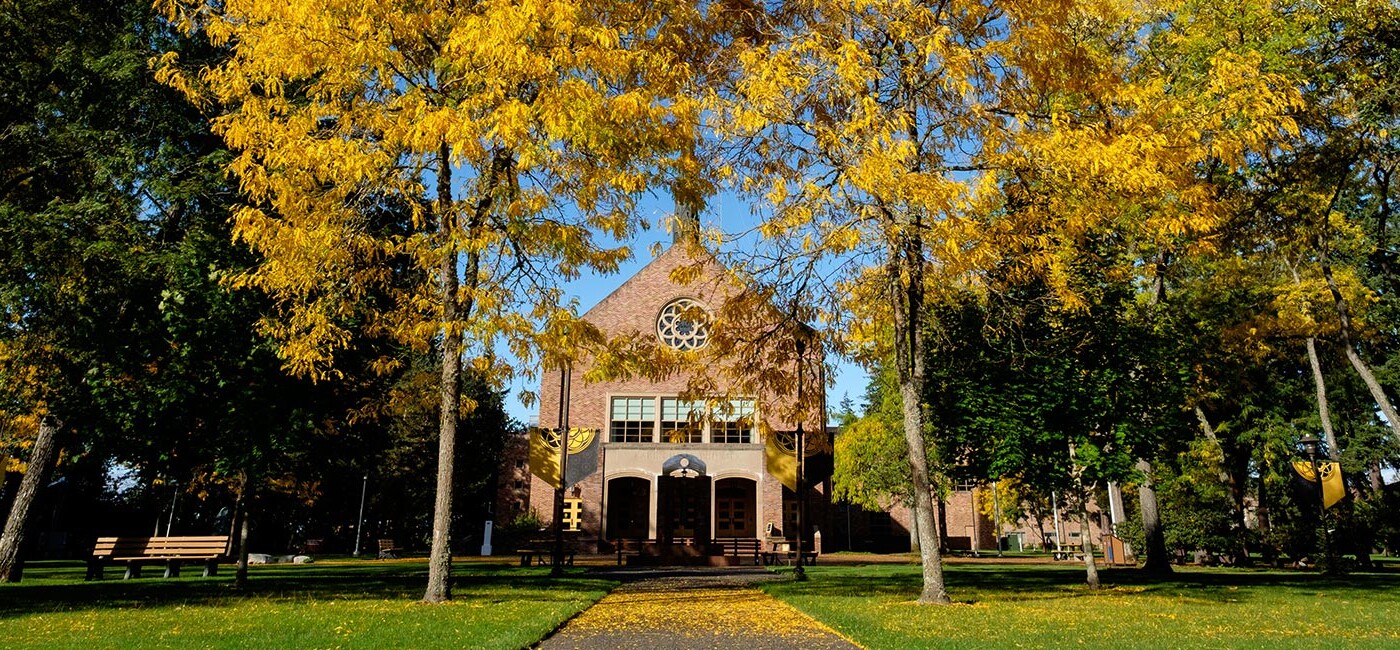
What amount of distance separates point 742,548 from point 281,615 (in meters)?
20.0

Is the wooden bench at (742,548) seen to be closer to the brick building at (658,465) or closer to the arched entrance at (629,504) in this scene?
the brick building at (658,465)

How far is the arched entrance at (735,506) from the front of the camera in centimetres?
3672

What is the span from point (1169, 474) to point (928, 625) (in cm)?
2085

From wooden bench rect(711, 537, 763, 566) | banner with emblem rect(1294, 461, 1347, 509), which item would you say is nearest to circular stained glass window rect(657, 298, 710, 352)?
wooden bench rect(711, 537, 763, 566)

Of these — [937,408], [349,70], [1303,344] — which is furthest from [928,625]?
[1303,344]

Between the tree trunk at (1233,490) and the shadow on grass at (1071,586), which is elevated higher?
the tree trunk at (1233,490)

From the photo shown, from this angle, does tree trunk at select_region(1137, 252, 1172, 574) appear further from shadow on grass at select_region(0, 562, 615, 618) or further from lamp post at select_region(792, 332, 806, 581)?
shadow on grass at select_region(0, 562, 615, 618)

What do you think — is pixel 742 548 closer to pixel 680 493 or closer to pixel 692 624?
pixel 680 493

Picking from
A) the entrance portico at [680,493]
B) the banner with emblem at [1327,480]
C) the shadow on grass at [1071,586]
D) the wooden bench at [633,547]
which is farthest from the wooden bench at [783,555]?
the banner with emblem at [1327,480]

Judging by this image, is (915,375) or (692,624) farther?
(915,375)

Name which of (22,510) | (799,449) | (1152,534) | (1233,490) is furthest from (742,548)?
(22,510)

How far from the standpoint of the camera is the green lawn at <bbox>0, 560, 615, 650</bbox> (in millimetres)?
7480

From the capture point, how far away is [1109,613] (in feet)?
35.0

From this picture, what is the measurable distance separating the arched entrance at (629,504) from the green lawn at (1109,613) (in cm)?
2109
